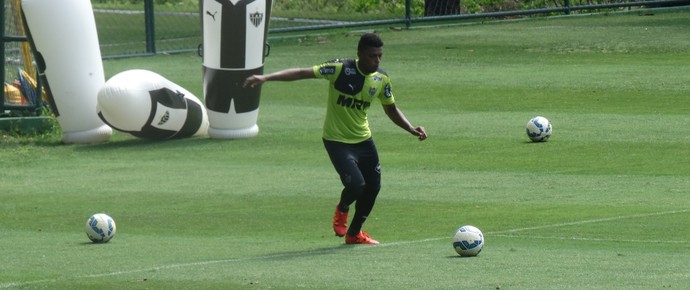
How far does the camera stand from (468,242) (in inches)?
478

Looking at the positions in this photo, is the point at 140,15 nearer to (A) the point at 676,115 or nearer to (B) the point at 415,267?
(A) the point at 676,115

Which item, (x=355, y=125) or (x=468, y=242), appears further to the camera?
(x=355, y=125)

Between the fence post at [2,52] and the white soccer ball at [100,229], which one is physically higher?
the white soccer ball at [100,229]

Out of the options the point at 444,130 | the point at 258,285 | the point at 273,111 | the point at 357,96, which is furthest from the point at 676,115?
the point at 258,285

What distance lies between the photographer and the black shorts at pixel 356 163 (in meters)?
13.1

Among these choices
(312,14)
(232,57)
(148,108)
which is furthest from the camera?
(312,14)

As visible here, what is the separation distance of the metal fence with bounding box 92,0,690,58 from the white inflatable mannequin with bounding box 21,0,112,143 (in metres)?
7.98

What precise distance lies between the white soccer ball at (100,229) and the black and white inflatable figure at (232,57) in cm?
699

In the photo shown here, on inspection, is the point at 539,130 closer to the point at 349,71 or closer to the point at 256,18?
the point at 256,18

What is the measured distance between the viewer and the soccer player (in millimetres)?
13031

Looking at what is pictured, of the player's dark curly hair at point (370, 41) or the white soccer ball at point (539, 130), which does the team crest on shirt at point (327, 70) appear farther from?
the white soccer ball at point (539, 130)

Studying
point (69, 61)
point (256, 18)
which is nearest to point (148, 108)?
point (69, 61)

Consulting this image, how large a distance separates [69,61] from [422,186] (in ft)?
21.2

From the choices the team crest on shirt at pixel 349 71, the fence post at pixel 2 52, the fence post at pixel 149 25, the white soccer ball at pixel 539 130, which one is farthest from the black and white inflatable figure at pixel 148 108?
the team crest on shirt at pixel 349 71
